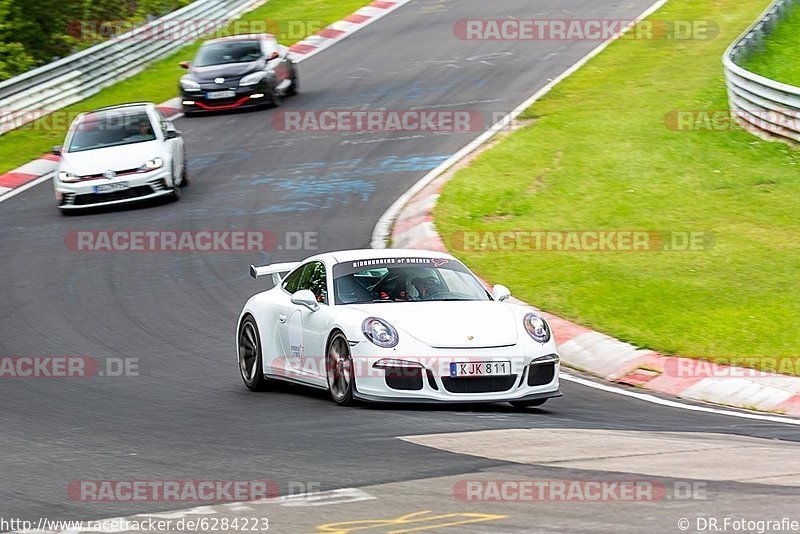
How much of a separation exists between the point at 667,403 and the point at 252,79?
1795 cm

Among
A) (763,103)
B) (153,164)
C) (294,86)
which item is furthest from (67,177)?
(763,103)

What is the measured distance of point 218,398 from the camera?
11180 millimetres

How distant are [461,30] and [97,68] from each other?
916 centimetres

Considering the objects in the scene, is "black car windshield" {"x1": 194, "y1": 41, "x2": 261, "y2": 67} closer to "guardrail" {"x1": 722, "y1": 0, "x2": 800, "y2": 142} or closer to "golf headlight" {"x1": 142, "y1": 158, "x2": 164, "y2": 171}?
"golf headlight" {"x1": 142, "y1": 158, "x2": 164, "y2": 171}

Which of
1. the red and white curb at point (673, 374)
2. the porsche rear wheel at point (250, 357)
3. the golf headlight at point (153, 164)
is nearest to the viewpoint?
the red and white curb at point (673, 374)

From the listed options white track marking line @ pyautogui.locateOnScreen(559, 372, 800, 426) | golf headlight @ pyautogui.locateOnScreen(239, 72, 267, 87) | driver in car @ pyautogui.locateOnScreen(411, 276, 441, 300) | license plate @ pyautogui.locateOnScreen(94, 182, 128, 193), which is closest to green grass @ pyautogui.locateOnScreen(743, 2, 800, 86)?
golf headlight @ pyautogui.locateOnScreen(239, 72, 267, 87)

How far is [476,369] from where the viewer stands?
32.4 feet

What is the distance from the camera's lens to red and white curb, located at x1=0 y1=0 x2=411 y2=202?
23716 millimetres

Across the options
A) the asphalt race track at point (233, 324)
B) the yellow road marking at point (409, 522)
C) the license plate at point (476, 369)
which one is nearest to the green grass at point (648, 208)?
the asphalt race track at point (233, 324)

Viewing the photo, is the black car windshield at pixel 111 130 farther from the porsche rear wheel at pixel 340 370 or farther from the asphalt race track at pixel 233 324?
the porsche rear wheel at pixel 340 370

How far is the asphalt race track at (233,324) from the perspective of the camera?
8.05 metres

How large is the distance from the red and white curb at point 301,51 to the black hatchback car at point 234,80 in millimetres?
839

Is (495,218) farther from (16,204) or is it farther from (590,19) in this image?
(590,19)

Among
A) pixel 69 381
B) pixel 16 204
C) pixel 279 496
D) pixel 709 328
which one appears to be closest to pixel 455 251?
pixel 709 328
